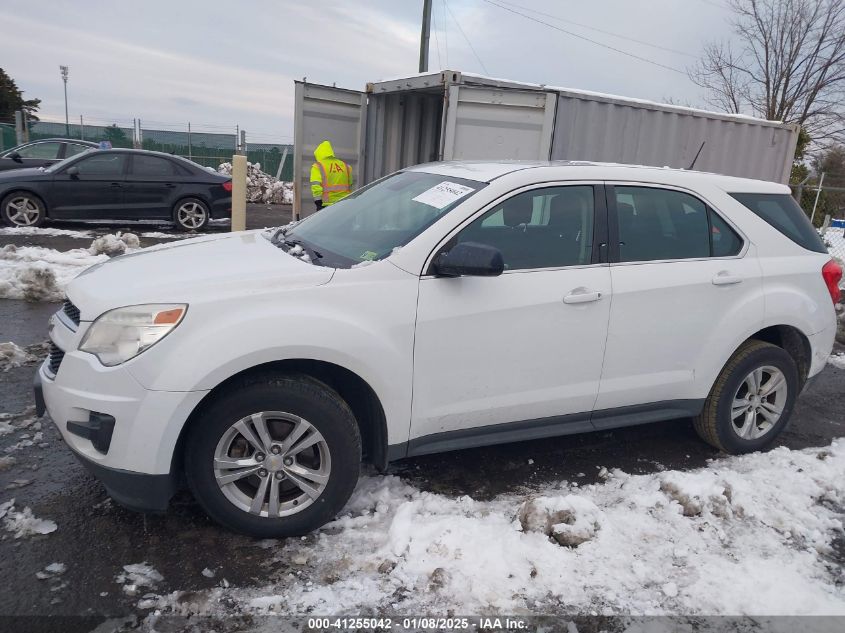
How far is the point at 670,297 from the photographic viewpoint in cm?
376

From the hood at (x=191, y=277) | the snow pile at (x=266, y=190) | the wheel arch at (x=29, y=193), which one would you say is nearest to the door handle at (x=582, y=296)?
the hood at (x=191, y=277)

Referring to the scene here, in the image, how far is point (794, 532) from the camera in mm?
3344

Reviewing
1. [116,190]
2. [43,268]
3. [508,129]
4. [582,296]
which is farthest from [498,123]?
→ [116,190]

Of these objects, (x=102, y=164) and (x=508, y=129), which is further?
(x=102, y=164)

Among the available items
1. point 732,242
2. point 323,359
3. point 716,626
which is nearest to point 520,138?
point 732,242

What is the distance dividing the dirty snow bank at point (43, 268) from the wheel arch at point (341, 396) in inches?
198

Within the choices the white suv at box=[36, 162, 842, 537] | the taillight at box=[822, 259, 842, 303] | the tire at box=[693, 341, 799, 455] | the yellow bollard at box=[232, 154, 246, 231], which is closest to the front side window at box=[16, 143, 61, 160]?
the yellow bollard at box=[232, 154, 246, 231]

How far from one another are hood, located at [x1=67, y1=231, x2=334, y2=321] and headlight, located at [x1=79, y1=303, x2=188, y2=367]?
0.04 m

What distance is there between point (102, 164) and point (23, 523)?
34.0 ft

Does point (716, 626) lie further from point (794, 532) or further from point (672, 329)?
point (672, 329)

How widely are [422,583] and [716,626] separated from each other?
1.20 meters

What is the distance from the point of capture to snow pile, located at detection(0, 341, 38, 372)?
194 inches

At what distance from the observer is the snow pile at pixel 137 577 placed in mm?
2688

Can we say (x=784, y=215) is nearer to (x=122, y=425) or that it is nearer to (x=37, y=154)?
(x=122, y=425)
